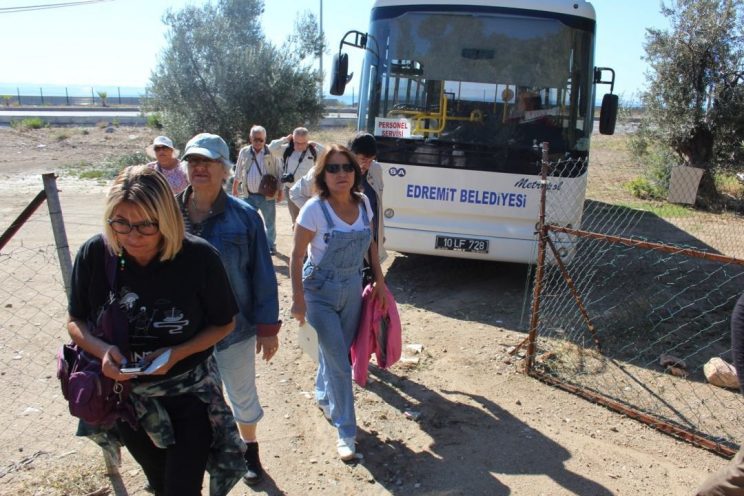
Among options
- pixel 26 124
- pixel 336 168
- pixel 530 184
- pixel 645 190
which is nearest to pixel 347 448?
pixel 336 168

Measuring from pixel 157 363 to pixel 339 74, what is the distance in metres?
5.24

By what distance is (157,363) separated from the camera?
2178 mm

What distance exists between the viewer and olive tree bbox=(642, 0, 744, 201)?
12.5 metres

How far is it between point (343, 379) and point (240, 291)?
91 centimetres

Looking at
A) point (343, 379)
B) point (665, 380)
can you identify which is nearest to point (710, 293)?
point (665, 380)

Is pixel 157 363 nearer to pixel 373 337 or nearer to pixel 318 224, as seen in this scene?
pixel 318 224

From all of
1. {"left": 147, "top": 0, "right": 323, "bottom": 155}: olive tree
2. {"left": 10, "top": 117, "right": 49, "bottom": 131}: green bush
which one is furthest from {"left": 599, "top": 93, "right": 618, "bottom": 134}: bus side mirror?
{"left": 10, "top": 117, "right": 49, "bottom": 131}: green bush

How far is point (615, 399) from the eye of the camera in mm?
4438

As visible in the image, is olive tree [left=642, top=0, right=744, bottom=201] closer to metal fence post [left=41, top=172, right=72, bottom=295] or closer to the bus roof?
the bus roof

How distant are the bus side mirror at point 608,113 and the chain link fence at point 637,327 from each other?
106cm

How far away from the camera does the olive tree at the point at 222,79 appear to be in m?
17.7

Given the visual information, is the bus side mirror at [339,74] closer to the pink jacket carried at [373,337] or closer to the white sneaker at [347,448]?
the pink jacket carried at [373,337]

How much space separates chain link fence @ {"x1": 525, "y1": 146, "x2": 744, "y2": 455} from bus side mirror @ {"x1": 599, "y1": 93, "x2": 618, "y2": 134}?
1057 mm

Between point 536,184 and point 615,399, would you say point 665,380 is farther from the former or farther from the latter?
point 536,184
